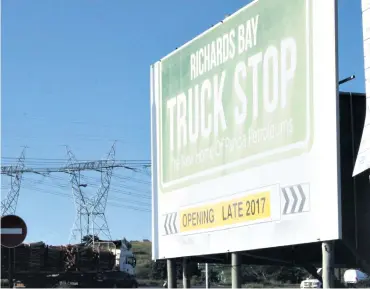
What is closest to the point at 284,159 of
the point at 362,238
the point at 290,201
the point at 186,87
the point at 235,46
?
the point at 290,201

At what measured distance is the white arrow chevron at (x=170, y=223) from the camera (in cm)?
970

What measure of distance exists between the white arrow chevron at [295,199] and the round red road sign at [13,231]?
5111 millimetres

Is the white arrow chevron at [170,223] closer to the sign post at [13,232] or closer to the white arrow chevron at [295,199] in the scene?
the sign post at [13,232]

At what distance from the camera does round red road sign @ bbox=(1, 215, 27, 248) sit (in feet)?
35.2

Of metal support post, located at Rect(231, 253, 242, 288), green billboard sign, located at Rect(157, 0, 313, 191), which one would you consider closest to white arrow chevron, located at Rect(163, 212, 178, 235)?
green billboard sign, located at Rect(157, 0, 313, 191)

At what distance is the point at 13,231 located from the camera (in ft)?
35.4

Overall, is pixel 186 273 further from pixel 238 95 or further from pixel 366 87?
pixel 366 87

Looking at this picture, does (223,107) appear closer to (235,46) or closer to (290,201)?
(235,46)

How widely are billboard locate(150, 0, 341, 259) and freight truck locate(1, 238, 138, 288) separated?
2610 cm

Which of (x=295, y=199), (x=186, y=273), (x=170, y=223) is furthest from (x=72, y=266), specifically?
(x=295, y=199)

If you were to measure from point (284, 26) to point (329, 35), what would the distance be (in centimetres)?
88

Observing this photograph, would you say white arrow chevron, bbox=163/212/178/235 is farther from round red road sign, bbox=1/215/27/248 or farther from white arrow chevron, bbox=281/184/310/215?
white arrow chevron, bbox=281/184/310/215

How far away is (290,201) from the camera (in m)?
7.14

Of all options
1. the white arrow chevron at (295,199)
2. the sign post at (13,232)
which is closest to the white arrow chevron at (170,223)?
the sign post at (13,232)
